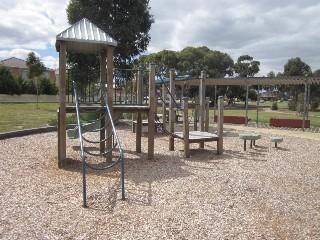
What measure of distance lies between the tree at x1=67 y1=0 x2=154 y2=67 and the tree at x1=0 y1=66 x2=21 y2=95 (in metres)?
26.0

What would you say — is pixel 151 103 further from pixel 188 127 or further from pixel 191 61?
pixel 191 61

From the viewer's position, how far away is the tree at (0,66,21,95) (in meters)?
39.4

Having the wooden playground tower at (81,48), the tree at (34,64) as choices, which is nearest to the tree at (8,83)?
the tree at (34,64)

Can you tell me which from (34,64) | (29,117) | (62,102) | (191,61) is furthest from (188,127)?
(191,61)

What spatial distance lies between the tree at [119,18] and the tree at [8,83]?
26.0 m

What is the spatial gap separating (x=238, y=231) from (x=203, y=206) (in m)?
0.86

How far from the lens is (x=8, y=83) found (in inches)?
1604

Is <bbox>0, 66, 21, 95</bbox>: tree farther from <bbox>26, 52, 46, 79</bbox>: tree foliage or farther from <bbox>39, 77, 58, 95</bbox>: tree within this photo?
<bbox>26, 52, 46, 79</bbox>: tree foliage

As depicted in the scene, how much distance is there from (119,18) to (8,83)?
2934cm

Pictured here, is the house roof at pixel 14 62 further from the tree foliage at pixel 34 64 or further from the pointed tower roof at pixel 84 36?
the pointed tower roof at pixel 84 36

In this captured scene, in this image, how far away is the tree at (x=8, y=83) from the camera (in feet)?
129

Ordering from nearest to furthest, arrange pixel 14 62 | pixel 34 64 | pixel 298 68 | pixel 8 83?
pixel 34 64 < pixel 8 83 < pixel 298 68 < pixel 14 62

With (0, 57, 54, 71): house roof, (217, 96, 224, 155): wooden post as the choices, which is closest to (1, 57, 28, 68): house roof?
(0, 57, 54, 71): house roof

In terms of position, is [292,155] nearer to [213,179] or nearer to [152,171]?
[213,179]
